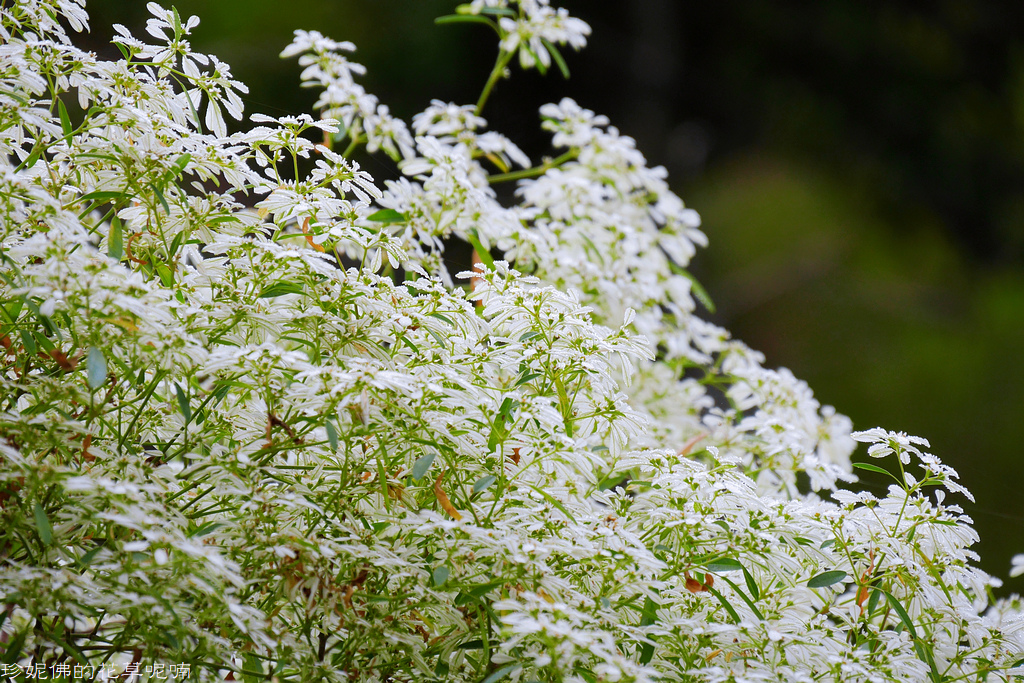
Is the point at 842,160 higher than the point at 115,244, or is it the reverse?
the point at 842,160

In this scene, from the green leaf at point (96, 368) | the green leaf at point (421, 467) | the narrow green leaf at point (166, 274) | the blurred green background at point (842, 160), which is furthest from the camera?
the blurred green background at point (842, 160)

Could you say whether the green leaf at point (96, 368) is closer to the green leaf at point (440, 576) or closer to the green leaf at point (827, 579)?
the green leaf at point (440, 576)

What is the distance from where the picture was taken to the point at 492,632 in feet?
2.74

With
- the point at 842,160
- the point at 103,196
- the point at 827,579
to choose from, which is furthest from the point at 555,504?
the point at 842,160

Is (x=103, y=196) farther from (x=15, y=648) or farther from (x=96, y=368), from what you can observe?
(x=15, y=648)

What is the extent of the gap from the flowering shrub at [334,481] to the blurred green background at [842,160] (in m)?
2.98

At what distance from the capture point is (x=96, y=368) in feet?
2.13

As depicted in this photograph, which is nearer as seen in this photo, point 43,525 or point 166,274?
point 43,525

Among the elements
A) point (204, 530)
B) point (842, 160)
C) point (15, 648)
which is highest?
point (842, 160)

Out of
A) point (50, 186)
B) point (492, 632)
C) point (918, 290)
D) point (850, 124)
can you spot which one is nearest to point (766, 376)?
point (492, 632)

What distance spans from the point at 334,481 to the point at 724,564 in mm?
431

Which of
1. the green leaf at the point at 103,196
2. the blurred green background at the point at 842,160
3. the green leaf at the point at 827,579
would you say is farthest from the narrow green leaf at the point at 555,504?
the blurred green background at the point at 842,160

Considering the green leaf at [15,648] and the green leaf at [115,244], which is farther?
the green leaf at [115,244]

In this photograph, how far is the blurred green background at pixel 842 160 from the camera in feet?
13.3
